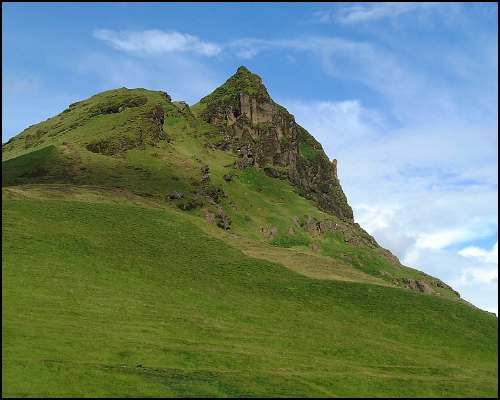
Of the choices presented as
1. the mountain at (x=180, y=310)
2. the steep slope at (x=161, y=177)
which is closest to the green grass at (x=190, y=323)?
the mountain at (x=180, y=310)

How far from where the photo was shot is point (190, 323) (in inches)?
3088

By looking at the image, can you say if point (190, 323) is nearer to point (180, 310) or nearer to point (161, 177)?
point (180, 310)

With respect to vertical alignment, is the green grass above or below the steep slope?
below

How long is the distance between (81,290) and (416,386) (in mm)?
47584

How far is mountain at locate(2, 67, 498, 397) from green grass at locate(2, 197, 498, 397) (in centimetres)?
29

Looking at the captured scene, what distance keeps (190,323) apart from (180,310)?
5390 millimetres

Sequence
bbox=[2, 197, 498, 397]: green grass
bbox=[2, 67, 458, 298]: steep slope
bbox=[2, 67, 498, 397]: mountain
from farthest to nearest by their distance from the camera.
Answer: bbox=[2, 67, 458, 298]: steep slope < bbox=[2, 67, 498, 397]: mountain < bbox=[2, 197, 498, 397]: green grass

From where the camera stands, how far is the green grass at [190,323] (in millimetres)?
59469

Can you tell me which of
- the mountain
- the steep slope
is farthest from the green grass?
the steep slope

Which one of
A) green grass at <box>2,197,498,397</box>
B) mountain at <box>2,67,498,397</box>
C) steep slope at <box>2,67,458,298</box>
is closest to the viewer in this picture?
green grass at <box>2,197,498,397</box>

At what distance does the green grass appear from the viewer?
59.5 metres

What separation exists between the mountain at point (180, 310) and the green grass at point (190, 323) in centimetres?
29

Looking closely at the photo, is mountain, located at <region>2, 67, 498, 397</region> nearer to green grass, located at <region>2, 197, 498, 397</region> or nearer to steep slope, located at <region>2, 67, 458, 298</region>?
green grass, located at <region>2, 197, 498, 397</region>

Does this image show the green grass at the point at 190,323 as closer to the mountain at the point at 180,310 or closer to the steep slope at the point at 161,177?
the mountain at the point at 180,310
